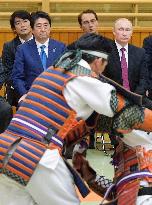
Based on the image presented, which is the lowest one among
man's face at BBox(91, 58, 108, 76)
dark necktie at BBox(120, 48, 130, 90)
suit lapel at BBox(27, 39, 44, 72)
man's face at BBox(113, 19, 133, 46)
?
dark necktie at BBox(120, 48, 130, 90)

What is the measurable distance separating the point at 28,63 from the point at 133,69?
43.1 inches

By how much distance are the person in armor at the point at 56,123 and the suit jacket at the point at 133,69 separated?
9.23ft

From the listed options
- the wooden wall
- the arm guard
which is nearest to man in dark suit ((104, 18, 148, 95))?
the wooden wall

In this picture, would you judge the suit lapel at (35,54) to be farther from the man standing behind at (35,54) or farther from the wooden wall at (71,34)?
the wooden wall at (71,34)

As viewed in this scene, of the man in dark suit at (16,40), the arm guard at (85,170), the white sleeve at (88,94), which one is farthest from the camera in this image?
the man in dark suit at (16,40)

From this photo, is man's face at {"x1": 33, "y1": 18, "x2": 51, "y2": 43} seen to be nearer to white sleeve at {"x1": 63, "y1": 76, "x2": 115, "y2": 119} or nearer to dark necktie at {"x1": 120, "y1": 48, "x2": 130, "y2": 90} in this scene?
dark necktie at {"x1": 120, "y1": 48, "x2": 130, "y2": 90}

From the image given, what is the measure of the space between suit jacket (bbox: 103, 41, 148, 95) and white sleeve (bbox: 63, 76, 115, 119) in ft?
9.66

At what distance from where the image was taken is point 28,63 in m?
5.05

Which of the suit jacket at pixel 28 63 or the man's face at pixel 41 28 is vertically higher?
the man's face at pixel 41 28

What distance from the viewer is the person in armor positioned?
229 centimetres

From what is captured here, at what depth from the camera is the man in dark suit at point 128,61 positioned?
5.25 m

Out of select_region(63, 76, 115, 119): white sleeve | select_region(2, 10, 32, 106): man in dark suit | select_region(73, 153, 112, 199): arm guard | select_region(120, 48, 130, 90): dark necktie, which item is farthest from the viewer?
select_region(2, 10, 32, 106): man in dark suit

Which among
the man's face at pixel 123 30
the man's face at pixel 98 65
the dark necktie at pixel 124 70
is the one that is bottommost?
the dark necktie at pixel 124 70

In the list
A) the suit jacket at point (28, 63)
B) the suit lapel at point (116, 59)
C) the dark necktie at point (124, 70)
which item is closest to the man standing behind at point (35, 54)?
the suit jacket at point (28, 63)
